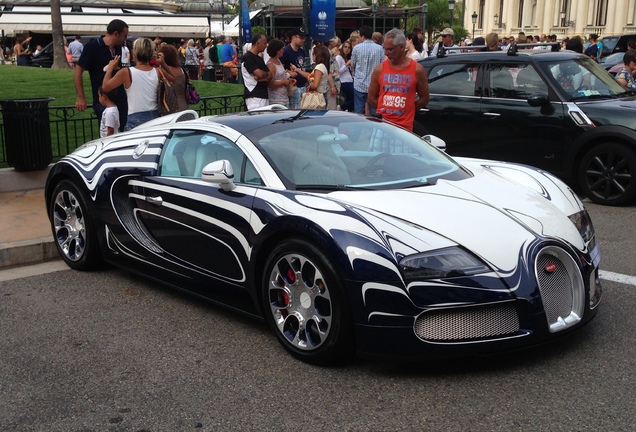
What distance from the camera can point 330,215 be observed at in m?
4.20

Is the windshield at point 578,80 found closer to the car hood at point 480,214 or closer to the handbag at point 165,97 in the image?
the handbag at point 165,97

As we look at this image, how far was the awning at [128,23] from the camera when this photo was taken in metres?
43.5

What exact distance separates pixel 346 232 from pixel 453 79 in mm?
6294

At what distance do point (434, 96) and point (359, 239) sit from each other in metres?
6.40

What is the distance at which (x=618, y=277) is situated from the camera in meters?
5.85

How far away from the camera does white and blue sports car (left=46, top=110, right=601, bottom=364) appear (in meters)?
3.93

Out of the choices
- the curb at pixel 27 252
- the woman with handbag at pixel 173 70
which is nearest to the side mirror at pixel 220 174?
the curb at pixel 27 252

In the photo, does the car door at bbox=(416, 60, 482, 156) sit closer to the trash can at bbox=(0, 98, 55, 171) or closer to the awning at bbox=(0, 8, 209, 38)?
the trash can at bbox=(0, 98, 55, 171)

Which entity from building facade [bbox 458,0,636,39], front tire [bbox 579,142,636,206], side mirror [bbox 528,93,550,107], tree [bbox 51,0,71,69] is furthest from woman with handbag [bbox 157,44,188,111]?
building facade [bbox 458,0,636,39]

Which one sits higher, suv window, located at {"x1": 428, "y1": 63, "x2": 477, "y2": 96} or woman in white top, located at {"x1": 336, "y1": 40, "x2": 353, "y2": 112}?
suv window, located at {"x1": 428, "y1": 63, "x2": 477, "y2": 96}

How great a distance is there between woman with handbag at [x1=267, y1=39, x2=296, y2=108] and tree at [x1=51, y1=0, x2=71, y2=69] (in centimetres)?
1738

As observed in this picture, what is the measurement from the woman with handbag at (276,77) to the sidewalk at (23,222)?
9.84ft

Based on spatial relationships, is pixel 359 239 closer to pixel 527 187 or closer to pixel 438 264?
pixel 438 264

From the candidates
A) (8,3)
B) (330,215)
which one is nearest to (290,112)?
(330,215)
